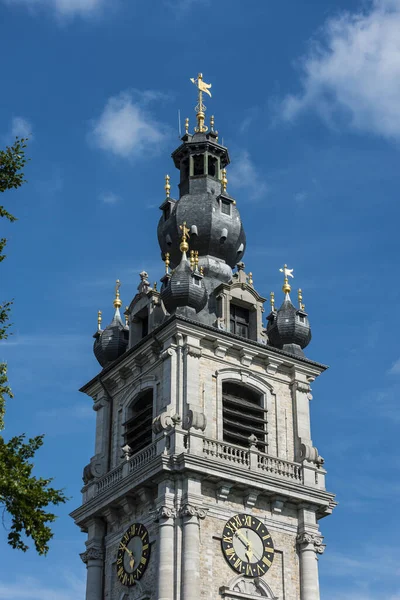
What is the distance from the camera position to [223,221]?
52125mm

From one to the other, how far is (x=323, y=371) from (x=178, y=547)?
10775 mm

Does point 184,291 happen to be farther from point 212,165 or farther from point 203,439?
point 212,165

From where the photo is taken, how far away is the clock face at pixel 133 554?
42906mm

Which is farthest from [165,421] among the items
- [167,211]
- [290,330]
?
[167,211]

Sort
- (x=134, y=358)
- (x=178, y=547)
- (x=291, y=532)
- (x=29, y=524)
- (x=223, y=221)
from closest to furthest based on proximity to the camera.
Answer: (x=29, y=524)
(x=178, y=547)
(x=291, y=532)
(x=134, y=358)
(x=223, y=221)

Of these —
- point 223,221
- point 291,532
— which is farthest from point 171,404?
point 223,221

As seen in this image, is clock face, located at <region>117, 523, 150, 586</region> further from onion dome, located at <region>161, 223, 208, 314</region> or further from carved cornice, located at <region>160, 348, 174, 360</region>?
onion dome, located at <region>161, 223, 208, 314</region>

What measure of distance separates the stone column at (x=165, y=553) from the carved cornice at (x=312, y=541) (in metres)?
5.00

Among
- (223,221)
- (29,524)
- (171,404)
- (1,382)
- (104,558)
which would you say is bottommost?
(29,524)

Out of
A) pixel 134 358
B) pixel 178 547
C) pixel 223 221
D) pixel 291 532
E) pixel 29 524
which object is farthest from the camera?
pixel 223 221

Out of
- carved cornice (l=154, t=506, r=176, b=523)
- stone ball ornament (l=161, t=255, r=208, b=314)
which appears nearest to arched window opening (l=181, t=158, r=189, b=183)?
stone ball ornament (l=161, t=255, r=208, b=314)

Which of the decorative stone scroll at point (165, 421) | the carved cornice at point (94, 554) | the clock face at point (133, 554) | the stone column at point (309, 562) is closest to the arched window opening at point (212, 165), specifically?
the decorative stone scroll at point (165, 421)

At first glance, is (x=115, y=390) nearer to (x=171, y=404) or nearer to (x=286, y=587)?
(x=171, y=404)

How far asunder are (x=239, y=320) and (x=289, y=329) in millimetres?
1965
